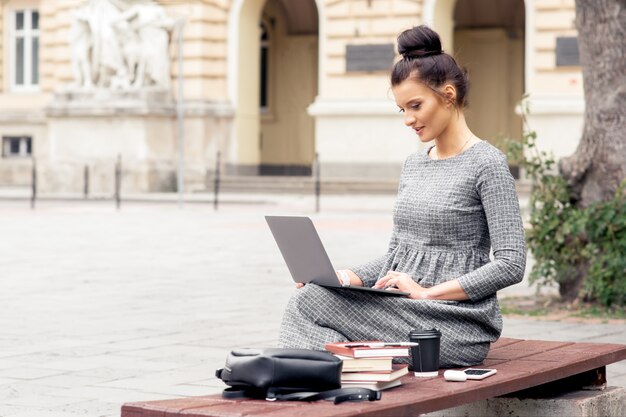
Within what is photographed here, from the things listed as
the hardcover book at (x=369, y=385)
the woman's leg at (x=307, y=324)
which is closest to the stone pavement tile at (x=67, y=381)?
the woman's leg at (x=307, y=324)

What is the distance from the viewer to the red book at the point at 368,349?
464 centimetres

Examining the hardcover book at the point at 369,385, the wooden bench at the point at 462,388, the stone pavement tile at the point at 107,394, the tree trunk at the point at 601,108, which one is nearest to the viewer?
the wooden bench at the point at 462,388

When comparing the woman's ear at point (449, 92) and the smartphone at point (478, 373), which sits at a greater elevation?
the woman's ear at point (449, 92)

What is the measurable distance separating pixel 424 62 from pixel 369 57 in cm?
2643

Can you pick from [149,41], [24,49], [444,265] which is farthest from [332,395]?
[24,49]

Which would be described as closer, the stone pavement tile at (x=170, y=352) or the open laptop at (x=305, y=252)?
the open laptop at (x=305, y=252)

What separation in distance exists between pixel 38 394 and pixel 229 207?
65.5 ft

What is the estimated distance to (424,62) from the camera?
515cm

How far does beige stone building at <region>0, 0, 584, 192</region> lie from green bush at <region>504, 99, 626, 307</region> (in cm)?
1760

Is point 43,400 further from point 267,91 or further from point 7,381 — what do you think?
point 267,91

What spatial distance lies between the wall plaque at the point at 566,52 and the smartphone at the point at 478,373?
2501 cm

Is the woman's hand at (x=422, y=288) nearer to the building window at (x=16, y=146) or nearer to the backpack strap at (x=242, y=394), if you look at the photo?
the backpack strap at (x=242, y=394)

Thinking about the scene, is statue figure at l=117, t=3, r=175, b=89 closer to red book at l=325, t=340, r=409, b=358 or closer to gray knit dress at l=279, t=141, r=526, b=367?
gray knit dress at l=279, t=141, r=526, b=367

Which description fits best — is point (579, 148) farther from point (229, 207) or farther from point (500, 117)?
point (500, 117)
